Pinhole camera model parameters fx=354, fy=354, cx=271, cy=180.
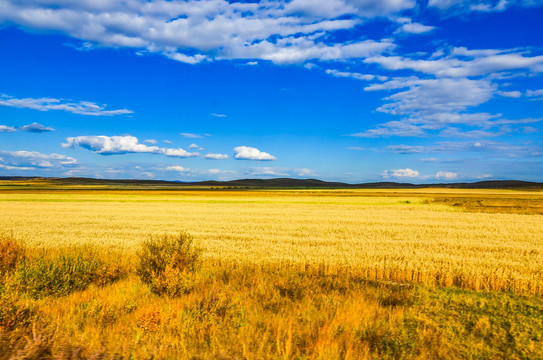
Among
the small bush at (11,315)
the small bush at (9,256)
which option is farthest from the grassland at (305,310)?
the small bush at (9,256)

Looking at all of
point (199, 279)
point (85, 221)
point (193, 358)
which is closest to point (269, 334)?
point (193, 358)

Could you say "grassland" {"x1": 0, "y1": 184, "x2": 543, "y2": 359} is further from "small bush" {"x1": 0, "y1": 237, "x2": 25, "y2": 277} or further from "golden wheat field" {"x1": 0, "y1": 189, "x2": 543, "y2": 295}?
"small bush" {"x1": 0, "y1": 237, "x2": 25, "y2": 277}

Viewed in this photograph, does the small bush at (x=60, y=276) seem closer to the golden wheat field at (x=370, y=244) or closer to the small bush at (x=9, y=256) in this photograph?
the small bush at (x=9, y=256)

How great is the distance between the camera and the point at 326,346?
5.45 metres

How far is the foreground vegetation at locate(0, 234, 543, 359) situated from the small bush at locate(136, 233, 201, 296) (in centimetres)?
3

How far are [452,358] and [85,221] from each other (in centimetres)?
2918

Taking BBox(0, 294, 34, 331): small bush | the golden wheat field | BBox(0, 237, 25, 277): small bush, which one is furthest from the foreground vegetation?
the golden wheat field

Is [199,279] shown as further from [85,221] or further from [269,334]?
[85,221]

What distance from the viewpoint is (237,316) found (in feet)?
22.3

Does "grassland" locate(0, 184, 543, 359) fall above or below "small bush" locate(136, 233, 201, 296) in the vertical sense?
below

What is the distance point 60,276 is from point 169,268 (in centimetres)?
280

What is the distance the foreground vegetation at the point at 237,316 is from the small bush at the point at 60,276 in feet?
0.10

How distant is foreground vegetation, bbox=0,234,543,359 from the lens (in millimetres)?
5391

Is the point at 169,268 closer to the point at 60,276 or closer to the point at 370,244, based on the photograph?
the point at 60,276
